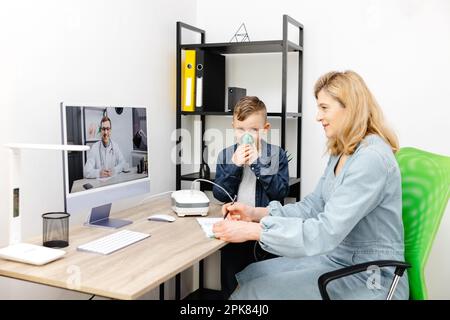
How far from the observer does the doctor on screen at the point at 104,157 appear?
1795 millimetres

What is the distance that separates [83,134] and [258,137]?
33.7 inches

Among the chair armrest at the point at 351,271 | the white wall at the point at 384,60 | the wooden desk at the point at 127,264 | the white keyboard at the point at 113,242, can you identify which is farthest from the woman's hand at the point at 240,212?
the white wall at the point at 384,60

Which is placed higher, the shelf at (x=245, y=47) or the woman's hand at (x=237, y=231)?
the shelf at (x=245, y=47)

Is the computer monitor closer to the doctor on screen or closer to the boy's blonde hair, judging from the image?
the doctor on screen

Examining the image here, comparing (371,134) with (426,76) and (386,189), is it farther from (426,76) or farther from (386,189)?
(426,76)

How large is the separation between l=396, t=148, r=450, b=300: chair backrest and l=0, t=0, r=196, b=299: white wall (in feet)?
4.35

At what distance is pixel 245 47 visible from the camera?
104 inches

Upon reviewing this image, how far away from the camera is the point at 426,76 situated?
244cm

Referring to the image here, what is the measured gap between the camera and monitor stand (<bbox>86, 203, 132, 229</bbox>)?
6.39ft

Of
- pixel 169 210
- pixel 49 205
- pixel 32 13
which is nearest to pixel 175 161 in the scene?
pixel 169 210

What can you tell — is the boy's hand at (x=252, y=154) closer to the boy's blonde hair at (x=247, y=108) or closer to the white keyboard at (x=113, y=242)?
the boy's blonde hair at (x=247, y=108)

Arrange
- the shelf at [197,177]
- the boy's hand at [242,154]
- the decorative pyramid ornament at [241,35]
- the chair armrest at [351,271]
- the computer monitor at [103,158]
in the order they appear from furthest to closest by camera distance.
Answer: the decorative pyramid ornament at [241,35]
the shelf at [197,177]
the boy's hand at [242,154]
the computer monitor at [103,158]
the chair armrest at [351,271]

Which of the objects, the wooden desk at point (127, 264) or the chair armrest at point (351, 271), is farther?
the chair armrest at point (351, 271)

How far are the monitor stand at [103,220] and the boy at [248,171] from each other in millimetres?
536
